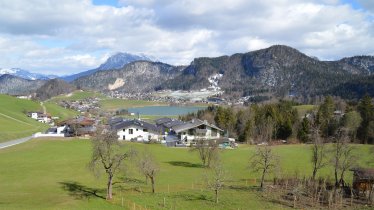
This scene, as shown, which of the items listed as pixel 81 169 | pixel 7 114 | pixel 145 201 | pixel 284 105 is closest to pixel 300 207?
pixel 145 201

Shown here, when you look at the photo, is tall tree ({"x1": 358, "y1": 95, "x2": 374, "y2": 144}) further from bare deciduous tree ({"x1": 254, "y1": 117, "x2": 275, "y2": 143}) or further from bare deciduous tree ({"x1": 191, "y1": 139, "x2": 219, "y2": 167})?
bare deciduous tree ({"x1": 191, "y1": 139, "x2": 219, "y2": 167})

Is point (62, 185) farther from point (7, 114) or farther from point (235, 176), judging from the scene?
point (7, 114)

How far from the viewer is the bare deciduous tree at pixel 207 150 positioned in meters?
55.6

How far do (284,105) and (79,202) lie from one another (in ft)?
307

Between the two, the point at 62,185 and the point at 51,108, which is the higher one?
the point at 51,108

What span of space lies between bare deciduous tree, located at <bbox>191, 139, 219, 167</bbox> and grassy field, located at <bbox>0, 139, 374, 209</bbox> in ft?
5.14

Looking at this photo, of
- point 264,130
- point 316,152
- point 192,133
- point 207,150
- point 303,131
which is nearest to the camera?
point 316,152

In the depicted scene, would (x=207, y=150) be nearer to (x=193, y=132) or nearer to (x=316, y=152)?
(x=316, y=152)

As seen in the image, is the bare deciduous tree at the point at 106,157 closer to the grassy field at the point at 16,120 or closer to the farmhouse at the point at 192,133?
the farmhouse at the point at 192,133

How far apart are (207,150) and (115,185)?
63.0ft

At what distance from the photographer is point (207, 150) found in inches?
2231

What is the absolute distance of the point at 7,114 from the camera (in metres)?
125

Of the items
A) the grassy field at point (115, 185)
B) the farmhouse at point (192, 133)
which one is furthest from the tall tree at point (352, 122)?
the farmhouse at point (192, 133)

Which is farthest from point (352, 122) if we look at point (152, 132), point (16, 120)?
point (16, 120)
